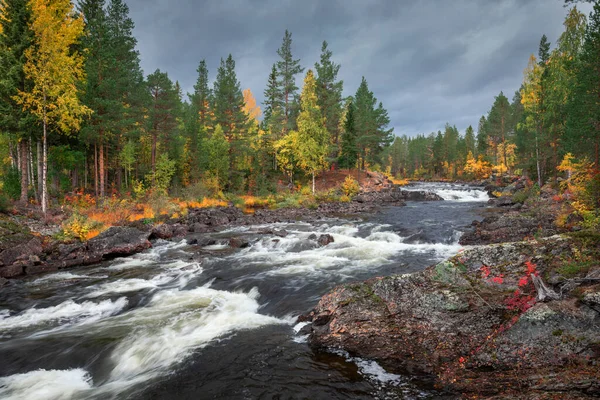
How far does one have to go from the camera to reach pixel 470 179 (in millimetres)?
77750

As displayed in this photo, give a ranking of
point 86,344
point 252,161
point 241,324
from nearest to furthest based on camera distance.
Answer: point 86,344 < point 241,324 < point 252,161

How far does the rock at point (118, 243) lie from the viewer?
1539 cm

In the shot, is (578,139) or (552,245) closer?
(552,245)

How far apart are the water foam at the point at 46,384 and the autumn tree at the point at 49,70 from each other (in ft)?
56.1

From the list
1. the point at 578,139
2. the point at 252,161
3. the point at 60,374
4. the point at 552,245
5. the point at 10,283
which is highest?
the point at 252,161

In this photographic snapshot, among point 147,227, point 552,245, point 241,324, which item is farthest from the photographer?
point 147,227

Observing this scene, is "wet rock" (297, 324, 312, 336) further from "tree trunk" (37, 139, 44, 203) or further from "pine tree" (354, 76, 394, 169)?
"pine tree" (354, 76, 394, 169)

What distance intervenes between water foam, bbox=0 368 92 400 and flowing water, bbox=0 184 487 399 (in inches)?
1.1

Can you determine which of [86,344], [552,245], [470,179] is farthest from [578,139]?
[470,179]

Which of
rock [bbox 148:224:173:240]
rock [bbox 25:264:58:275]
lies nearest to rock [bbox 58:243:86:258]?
rock [bbox 25:264:58:275]

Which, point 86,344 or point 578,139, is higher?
point 578,139

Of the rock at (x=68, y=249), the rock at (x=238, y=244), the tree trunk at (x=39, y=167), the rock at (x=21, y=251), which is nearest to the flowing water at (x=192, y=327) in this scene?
the rock at (x=238, y=244)

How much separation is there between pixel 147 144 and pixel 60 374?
3895 centimetres

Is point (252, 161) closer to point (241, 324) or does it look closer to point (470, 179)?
point (241, 324)
